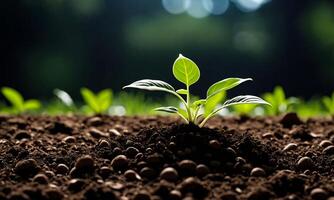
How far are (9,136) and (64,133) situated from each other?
27cm

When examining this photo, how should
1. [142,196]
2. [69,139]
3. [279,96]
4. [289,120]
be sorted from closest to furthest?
[142,196]
[69,139]
[289,120]
[279,96]

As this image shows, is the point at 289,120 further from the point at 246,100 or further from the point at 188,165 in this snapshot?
the point at 188,165

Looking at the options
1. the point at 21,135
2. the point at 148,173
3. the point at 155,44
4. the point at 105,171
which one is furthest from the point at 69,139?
the point at 155,44

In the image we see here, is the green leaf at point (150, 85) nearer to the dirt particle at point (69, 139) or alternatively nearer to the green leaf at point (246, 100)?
the green leaf at point (246, 100)

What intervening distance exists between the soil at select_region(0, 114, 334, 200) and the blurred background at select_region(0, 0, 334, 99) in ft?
42.1

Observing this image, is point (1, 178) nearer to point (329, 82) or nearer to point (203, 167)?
point (203, 167)

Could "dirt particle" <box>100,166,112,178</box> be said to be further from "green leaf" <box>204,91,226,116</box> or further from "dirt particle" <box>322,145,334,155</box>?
"dirt particle" <box>322,145,334,155</box>

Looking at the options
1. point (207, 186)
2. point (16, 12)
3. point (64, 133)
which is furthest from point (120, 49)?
point (207, 186)

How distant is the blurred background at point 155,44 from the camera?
15.9 metres

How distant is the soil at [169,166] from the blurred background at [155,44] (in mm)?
12827

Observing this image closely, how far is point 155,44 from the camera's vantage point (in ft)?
54.2

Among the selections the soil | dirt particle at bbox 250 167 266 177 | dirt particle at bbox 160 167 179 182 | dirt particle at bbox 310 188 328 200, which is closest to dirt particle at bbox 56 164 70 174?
the soil

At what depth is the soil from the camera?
1.53 m

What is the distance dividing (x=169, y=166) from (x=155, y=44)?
14.9 m
